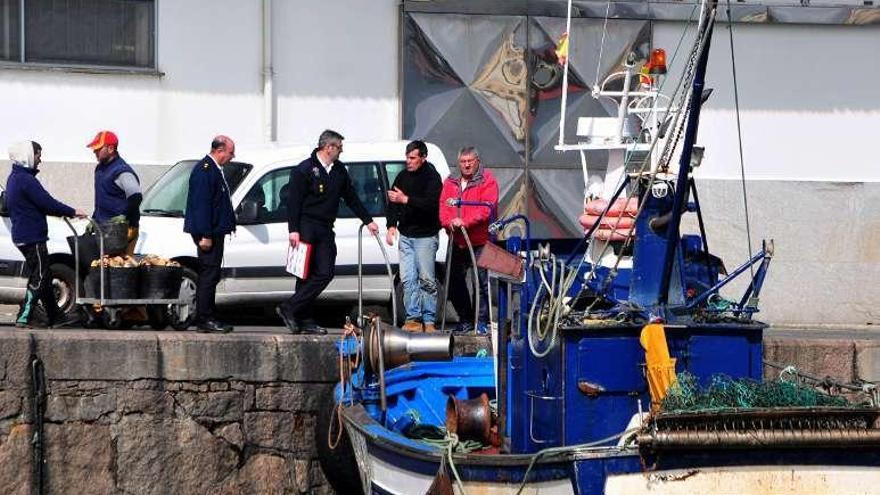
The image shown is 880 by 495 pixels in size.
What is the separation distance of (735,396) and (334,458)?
3840mm

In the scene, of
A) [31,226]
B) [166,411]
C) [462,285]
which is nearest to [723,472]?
[166,411]

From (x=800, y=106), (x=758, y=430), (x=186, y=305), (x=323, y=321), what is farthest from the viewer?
(x=800, y=106)

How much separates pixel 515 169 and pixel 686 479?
8.64m

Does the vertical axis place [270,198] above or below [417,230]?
above

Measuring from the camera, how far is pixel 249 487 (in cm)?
1119

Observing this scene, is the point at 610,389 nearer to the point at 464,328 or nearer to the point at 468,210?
the point at 468,210

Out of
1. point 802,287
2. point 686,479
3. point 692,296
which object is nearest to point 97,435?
point 692,296

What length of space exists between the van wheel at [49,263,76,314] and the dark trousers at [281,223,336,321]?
1760 millimetres

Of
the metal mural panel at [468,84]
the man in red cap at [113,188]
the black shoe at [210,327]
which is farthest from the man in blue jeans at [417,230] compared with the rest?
the metal mural panel at [468,84]

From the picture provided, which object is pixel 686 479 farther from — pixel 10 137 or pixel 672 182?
pixel 10 137

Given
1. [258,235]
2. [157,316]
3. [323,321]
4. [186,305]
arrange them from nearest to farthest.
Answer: [157,316], [186,305], [258,235], [323,321]

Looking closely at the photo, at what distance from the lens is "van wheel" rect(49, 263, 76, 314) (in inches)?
497

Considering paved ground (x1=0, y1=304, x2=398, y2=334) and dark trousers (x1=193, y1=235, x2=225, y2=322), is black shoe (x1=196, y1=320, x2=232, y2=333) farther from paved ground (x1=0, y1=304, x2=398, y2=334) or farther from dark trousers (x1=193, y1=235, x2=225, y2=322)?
paved ground (x1=0, y1=304, x2=398, y2=334)

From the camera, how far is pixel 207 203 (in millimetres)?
11727
